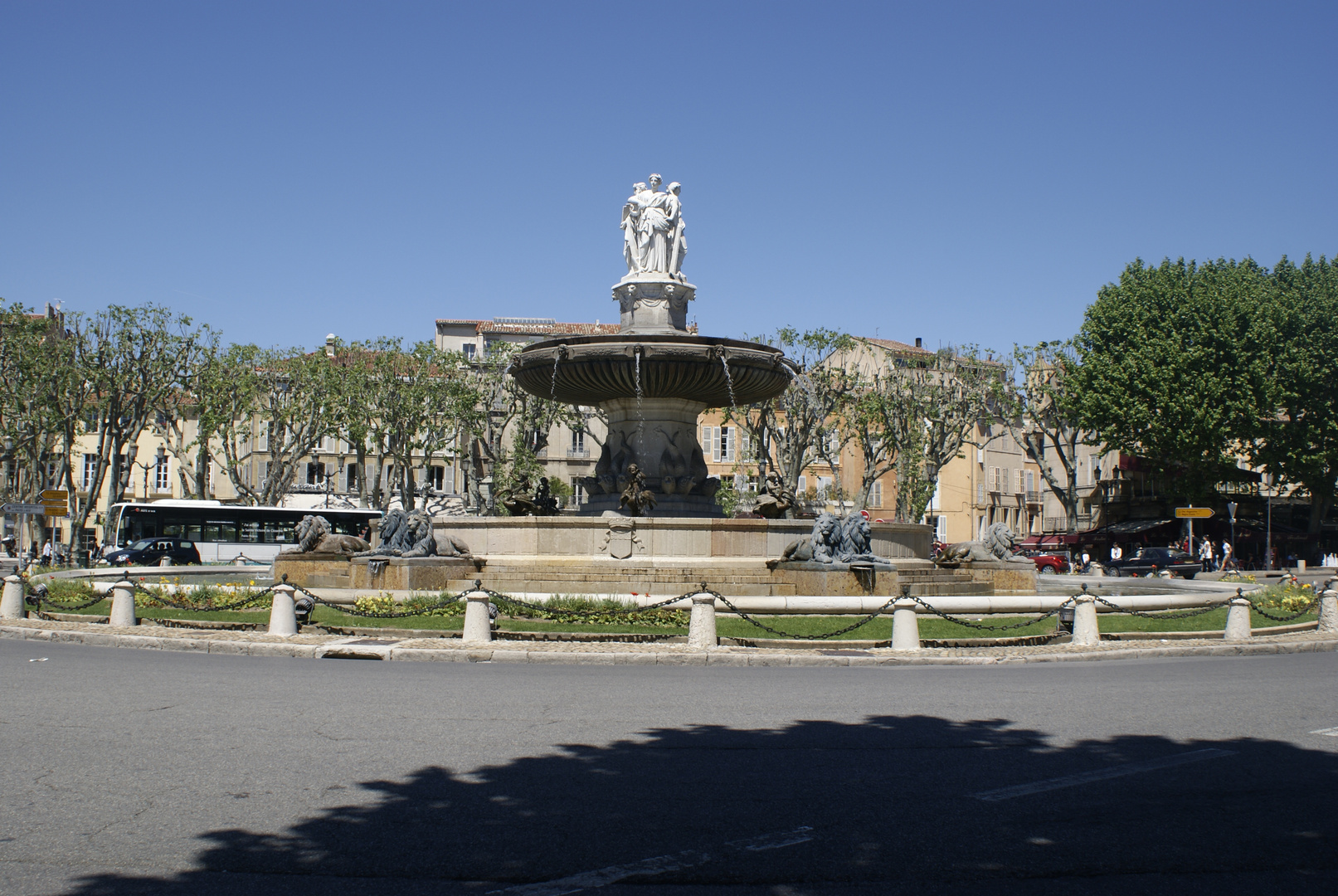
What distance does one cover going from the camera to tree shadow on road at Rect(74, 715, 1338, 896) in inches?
189

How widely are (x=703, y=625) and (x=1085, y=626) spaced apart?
16.4 feet

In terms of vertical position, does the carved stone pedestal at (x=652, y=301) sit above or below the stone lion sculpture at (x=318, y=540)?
above

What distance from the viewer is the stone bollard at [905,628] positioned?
44.7 ft

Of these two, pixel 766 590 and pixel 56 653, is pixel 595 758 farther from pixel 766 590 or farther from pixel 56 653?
pixel 766 590

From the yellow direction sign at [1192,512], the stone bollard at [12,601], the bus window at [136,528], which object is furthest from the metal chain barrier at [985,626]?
the bus window at [136,528]

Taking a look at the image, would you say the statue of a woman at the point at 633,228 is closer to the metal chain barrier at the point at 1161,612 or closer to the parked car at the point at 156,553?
the metal chain barrier at the point at 1161,612

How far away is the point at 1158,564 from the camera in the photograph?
3772 centimetres

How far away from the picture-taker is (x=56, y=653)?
1331cm

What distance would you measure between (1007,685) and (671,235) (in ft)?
49.4

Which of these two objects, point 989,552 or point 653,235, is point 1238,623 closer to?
point 989,552

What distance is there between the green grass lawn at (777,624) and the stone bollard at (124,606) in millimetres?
519

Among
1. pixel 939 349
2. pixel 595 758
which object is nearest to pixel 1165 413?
pixel 939 349

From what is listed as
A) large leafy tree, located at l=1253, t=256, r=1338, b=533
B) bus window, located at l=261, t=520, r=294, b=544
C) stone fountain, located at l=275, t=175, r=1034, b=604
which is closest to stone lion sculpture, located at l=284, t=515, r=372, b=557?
stone fountain, located at l=275, t=175, r=1034, b=604

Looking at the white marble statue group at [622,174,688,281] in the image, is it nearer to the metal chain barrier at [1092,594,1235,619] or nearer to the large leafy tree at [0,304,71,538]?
the metal chain barrier at [1092,594,1235,619]
